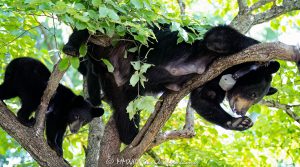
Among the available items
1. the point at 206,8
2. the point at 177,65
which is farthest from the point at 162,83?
the point at 206,8

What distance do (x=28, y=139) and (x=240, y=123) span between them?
2.58m

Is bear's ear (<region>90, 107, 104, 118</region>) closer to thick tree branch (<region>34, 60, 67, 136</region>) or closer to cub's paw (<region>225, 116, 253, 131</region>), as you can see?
thick tree branch (<region>34, 60, 67, 136</region>)

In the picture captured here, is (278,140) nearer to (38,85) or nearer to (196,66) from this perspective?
(196,66)

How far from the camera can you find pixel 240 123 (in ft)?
18.4

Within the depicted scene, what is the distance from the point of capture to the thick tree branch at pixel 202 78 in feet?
14.0

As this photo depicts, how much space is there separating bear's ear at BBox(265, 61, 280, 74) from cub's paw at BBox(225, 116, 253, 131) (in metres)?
0.69

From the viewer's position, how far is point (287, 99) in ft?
21.3

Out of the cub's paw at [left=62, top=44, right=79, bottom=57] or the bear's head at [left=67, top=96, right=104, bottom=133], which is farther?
the bear's head at [left=67, top=96, right=104, bottom=133]

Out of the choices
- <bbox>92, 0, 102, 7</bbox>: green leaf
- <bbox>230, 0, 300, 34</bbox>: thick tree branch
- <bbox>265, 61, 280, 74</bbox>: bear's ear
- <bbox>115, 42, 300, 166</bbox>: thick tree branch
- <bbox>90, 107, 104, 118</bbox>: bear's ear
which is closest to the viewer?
<bbox>92, 0, 102, 7</bbox>: green leaf

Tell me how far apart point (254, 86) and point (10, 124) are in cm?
308

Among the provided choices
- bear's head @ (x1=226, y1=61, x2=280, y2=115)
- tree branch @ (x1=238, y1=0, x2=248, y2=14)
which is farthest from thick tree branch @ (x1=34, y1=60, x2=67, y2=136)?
tree branch @ (x1=238, y1=0, x2=248, y2=14)

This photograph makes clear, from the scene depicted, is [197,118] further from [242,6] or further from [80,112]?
[242,6]

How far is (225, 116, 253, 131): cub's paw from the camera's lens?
554cm

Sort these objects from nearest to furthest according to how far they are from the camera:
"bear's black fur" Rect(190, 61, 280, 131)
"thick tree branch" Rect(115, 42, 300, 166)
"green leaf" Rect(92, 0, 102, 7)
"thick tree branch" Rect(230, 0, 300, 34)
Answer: "green leaf" Rect(92, 0, 102, 7), "thick tree branch" Rect(115, 42, 300, 166), "bear's black fur" Rect(190, 61, 280, 131), "thick tree branch" Rect(230, 0, 300, 34)
